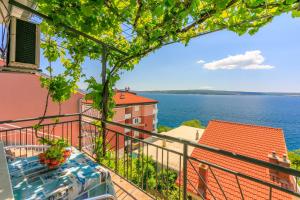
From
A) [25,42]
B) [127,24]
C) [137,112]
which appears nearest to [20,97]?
[25,42]

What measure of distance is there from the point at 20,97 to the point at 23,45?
7.16m

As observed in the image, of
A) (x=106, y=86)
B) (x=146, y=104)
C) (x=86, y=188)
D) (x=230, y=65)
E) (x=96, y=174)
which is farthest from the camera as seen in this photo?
(x=230, y=65)

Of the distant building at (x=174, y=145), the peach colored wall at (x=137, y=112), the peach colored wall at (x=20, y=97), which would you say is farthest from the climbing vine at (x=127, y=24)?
the peach colored wall at (x=137, y=112)

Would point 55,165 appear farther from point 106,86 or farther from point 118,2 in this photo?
point 118,2

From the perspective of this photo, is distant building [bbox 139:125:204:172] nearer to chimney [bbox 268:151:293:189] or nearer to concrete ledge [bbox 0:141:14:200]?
chimney [bbox 268:151:293:189]

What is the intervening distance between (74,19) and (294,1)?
2.10 metres

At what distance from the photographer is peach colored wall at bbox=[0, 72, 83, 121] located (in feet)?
23.0

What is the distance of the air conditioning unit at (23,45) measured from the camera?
1803 mm

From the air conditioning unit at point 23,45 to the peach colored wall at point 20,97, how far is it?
226 inches

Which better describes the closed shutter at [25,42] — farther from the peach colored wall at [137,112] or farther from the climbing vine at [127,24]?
the peach colored wall at [137,112]

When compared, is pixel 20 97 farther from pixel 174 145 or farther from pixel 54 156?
pixel 174 145

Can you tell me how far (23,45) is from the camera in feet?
6.21

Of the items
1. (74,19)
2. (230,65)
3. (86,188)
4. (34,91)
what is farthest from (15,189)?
(230,65)

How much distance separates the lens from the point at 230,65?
2063 inches
